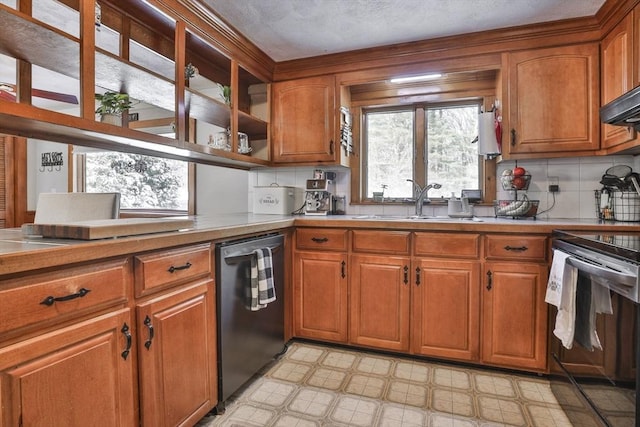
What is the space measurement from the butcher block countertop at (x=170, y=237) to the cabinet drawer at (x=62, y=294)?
4 centimetres

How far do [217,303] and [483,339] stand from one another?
158cm

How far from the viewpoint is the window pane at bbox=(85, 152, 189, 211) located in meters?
3.57

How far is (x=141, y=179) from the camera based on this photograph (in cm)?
381

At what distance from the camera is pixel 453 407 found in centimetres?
173

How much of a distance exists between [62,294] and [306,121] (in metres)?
2.18

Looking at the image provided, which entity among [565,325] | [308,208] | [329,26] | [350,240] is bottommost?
[565,325]

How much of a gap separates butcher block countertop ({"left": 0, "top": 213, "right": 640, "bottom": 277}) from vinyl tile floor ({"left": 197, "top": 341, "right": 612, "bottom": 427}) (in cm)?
87

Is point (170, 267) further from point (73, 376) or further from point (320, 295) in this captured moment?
point (320, 295)

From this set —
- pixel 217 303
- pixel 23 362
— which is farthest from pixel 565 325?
pixel 23 362

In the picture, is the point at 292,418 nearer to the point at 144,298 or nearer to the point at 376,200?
the point at 144,298

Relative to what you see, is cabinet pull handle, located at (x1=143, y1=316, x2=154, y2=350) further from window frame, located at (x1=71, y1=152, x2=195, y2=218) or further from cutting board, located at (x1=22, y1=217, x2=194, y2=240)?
window frame, located at (x1=71, y1=152, x2=195, y2=218)

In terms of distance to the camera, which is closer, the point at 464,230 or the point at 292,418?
the point at 292,418

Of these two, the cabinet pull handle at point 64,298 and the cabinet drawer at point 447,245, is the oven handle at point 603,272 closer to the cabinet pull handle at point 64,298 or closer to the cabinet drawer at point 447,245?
the cabinet drawer at point 447,245

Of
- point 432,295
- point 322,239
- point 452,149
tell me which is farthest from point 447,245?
point 452,149
